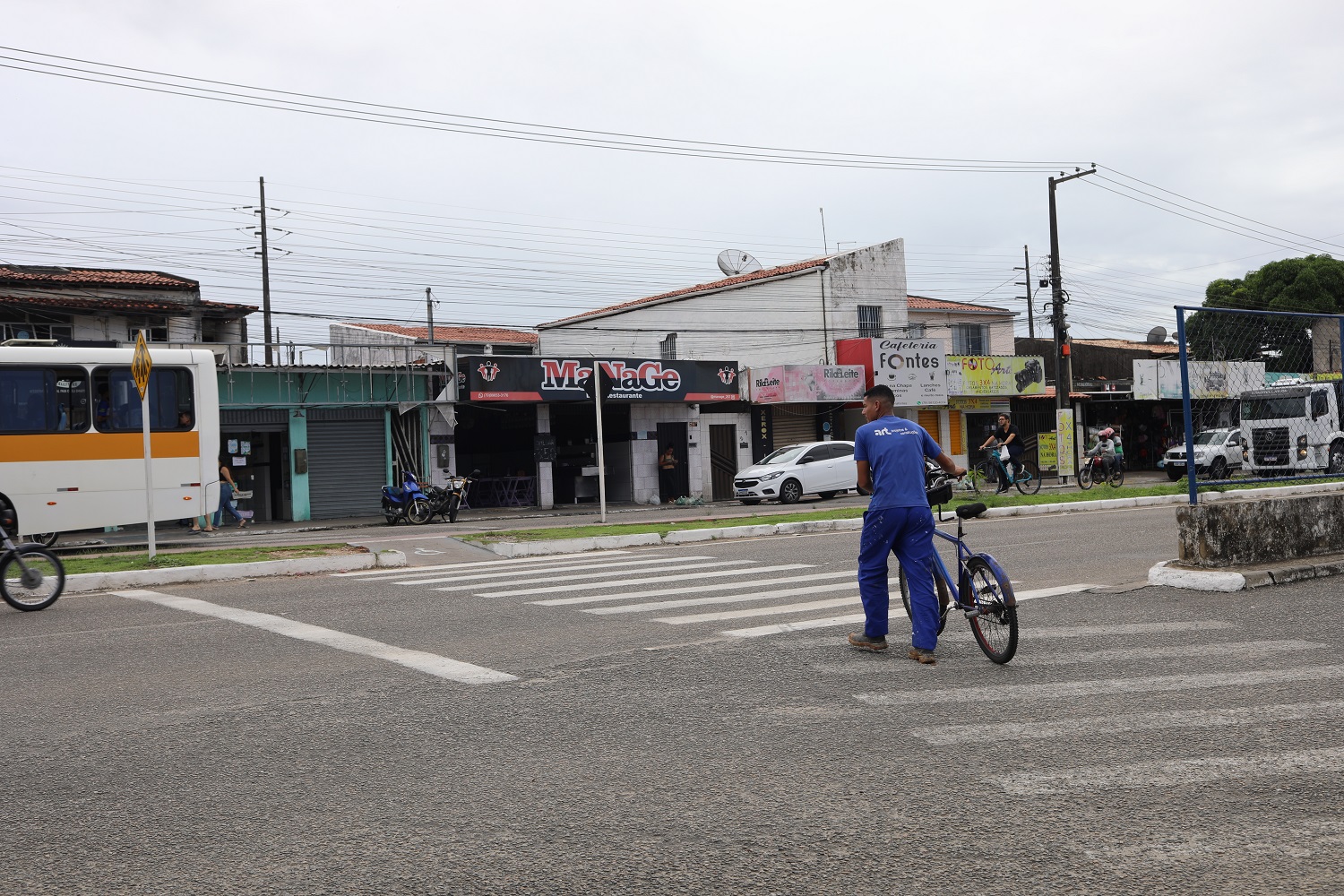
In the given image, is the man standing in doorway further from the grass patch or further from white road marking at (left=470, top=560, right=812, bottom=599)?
the grass patch

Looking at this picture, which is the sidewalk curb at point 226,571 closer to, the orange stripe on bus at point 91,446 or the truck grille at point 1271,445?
the orange stripe on bus at point 91,446

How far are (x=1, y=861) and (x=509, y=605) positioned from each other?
21.7ft

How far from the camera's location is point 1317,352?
39.2 ft

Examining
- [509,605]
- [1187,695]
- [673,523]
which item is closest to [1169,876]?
[1187,695]

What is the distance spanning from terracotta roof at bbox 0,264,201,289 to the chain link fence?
30654mm

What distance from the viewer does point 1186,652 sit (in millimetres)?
7426

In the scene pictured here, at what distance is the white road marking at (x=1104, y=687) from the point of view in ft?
20.6

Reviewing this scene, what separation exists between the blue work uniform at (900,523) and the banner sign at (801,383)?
94.0 feet

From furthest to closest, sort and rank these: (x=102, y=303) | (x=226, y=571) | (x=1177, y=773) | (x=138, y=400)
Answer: (x=102, y=303), (x=138, y=400), (x=226, y=571), (x=1177, y=773)

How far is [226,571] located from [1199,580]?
10939mm

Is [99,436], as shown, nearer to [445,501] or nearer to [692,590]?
[445,501]

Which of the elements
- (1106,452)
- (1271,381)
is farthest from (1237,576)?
(1106,452)

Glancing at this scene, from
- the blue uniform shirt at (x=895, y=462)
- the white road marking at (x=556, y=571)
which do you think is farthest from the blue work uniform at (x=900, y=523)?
the white road marking at (x=556, y=571)

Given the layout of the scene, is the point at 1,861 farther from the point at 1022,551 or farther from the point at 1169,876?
the point at 1022,551
